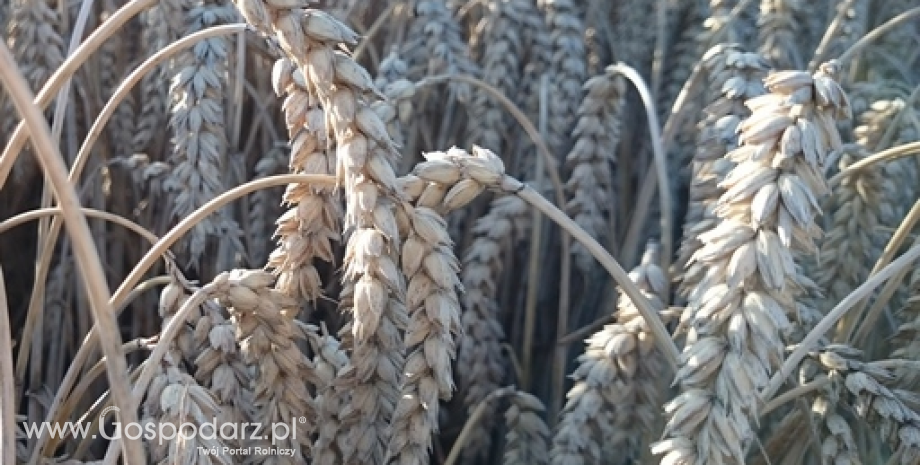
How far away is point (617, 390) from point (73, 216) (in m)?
0.64

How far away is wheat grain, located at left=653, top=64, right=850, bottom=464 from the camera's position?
2.68 ft

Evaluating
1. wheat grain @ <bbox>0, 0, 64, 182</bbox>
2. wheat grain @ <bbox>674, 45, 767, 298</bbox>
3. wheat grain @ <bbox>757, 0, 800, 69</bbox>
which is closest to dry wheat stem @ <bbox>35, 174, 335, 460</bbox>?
wheat grain @ <bbox>674, 45, 767, 298</bbox>

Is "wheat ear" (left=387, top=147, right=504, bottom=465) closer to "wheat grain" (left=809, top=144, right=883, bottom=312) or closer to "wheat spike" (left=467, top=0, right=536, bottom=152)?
"wheat grain" (left=809, top=144, right=883, bottom=312)

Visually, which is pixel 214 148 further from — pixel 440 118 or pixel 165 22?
pixel 440 118

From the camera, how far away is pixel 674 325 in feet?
4.46

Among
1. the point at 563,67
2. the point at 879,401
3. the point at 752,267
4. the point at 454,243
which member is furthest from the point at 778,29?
the point at 752,267

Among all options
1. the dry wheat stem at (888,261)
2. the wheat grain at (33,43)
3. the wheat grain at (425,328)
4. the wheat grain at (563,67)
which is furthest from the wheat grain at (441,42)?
the wheat grain at (425,328)

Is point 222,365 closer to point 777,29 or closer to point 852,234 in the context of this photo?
point 852,234


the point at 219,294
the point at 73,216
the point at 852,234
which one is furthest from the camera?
the point at 852,234

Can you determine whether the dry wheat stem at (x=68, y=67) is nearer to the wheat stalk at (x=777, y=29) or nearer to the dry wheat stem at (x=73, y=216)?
the dry wheat stem at (x=73, y=216)

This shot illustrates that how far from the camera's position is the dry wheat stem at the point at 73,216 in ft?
2.03

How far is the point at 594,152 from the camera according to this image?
5.33 feet

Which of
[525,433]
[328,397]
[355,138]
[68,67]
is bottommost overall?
[525,433]

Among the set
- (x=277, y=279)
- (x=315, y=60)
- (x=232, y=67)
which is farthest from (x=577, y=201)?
(x=315, y=60)
